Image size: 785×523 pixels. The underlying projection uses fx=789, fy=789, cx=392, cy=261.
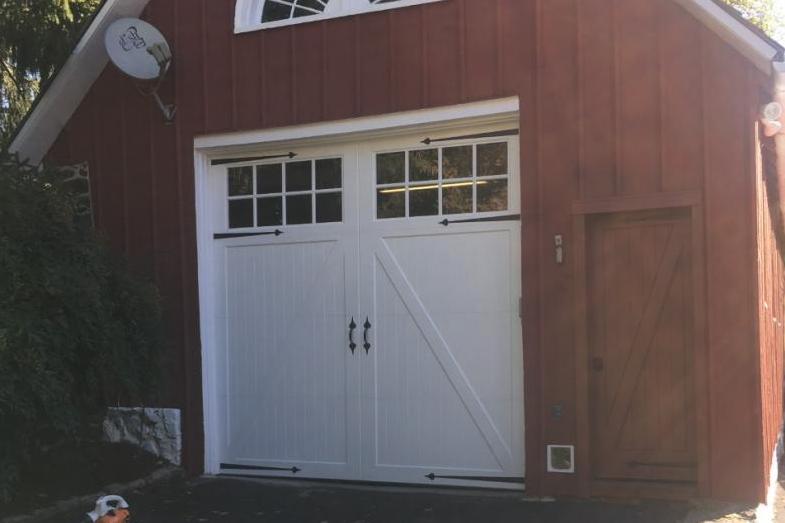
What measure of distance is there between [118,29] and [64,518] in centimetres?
406

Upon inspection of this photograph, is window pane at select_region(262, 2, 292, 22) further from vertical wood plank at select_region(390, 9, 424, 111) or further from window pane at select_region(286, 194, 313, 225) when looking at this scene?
window pane at select_region(286, 194, 313, 225)

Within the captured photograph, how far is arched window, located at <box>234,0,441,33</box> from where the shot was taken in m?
6.43

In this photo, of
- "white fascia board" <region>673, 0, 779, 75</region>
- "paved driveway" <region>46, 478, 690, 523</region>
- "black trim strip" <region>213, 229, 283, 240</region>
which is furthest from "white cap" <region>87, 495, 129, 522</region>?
"white fascia board" <region>673, 0, 779, 75</region>

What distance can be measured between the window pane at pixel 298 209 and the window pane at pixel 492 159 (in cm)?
154

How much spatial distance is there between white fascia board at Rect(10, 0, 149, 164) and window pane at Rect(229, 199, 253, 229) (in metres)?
1.91

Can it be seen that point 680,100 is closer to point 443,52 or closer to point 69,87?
point 443,52

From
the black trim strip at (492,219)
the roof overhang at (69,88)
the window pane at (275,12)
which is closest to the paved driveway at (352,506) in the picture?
the black trim strip at (492,219)

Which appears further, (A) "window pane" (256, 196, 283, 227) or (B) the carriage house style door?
(A) "window pane" (256, 196, 283, 227)

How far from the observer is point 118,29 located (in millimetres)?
6879

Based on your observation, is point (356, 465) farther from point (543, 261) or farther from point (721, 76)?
point (721, 76)

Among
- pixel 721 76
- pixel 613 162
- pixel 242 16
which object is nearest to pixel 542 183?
pixel 613 162

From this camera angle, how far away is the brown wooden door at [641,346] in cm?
545

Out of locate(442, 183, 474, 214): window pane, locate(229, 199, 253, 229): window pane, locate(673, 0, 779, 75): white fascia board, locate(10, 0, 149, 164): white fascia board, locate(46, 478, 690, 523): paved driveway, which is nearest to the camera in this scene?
locate(673, 0, 779, 75): white fascia board

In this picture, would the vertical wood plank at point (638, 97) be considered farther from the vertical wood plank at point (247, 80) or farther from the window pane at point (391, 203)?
the vertical wood plank at point (247, 80)
